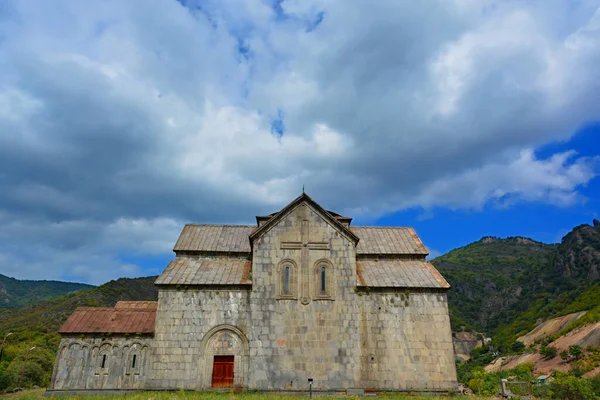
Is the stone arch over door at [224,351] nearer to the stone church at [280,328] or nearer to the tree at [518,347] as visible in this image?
the stone church at [280,328]

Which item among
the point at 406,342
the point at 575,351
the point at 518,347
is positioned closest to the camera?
the point at 406,342

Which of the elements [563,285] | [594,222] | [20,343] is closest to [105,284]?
[20,343]

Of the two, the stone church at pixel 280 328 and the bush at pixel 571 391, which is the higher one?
the stone church at pixel 280 328

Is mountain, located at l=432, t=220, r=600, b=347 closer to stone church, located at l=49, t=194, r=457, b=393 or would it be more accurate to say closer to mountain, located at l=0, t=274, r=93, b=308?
stone church, located at l=49, t=194, r=457, b=393

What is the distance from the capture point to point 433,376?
17469 millimetres

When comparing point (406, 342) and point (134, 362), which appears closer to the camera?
point (134, 362)

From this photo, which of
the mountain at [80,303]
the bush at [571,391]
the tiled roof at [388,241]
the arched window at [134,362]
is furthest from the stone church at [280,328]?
the mountain at [80,303]

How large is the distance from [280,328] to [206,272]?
4.46m

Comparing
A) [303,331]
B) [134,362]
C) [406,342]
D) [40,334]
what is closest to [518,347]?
[406,342]

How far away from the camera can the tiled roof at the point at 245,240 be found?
20594mm

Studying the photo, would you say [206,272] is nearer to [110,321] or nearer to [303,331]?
[110,321]

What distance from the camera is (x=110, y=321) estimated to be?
18.1 m

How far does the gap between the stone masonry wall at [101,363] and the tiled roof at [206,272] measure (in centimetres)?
282

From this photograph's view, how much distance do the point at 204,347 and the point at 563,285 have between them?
3437 inches
